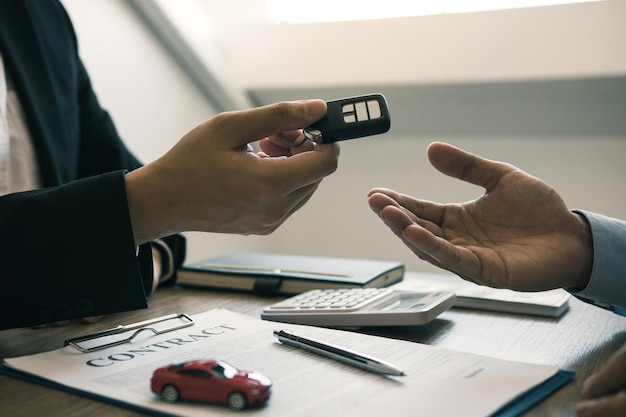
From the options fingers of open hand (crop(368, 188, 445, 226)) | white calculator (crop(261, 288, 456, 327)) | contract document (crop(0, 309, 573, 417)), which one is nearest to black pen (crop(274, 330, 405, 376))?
contract document (crop(0, 309, 573, 417))

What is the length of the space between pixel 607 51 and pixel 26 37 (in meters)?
1.05

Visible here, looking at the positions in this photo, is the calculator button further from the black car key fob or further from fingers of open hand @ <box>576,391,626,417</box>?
fingers of open hand @ <box>576,391,626,417</box>

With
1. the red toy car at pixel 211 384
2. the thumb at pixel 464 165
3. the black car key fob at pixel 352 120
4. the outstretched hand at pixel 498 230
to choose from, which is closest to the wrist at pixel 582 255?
the outstretched hand at pixel 498 230

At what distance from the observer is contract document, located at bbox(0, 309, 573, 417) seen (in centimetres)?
47

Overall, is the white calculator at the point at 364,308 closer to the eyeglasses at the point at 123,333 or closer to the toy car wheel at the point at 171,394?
the eyeglasses at the point at 123,333

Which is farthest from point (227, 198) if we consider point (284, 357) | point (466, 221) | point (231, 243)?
point (231, 243)

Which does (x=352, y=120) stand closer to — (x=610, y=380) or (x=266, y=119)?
(x=266, y=119)

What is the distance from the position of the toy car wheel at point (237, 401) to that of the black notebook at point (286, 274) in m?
0.48

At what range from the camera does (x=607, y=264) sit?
0.72 metres

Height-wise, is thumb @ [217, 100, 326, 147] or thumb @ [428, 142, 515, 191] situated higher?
thumb @ [217, 100, 326, 147]

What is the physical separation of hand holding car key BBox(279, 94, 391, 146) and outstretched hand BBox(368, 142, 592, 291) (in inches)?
3.3

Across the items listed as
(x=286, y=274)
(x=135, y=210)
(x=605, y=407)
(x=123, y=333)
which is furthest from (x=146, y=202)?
(x=605, y=407)

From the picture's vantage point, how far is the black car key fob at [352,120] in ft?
2.17

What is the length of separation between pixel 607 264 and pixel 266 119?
0.41 m
